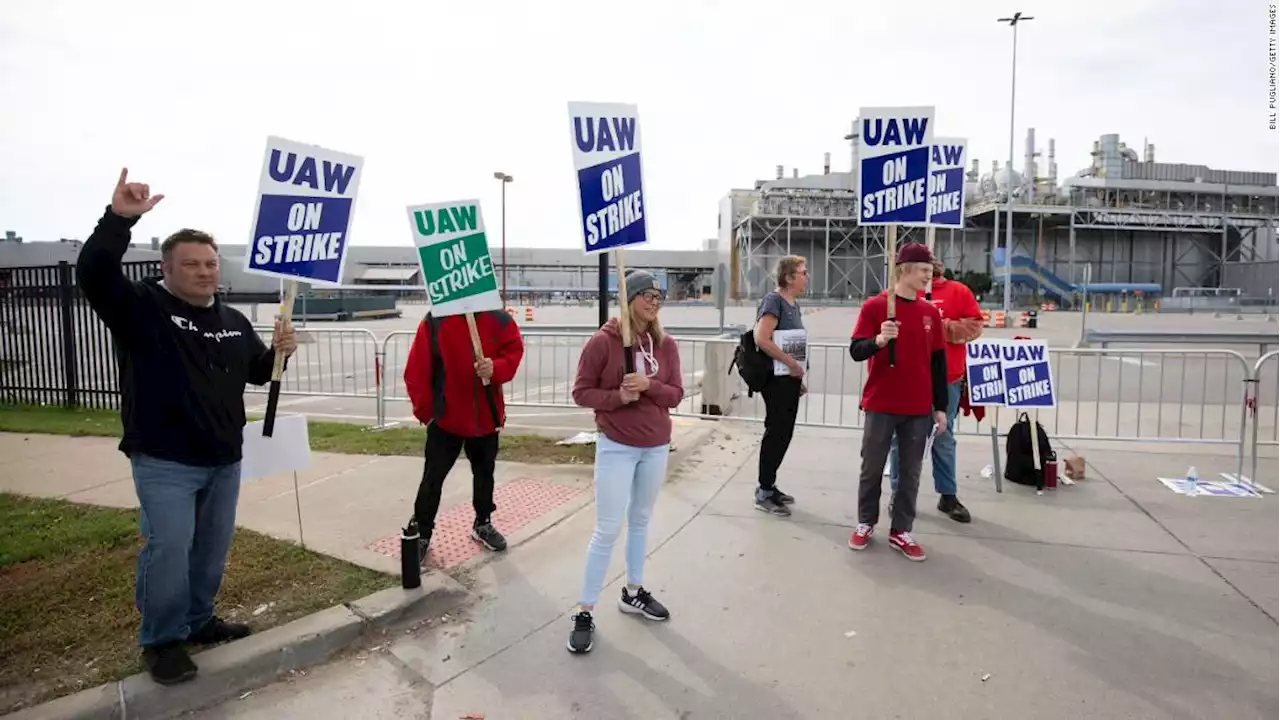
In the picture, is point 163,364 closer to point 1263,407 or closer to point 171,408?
point 171,408

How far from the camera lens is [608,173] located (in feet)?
14.4

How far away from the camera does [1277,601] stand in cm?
436

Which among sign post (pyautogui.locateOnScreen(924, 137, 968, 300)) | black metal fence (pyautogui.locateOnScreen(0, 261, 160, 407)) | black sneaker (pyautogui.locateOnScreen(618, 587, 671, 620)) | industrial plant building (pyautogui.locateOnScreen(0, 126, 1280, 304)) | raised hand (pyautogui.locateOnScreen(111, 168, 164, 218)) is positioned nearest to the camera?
raised hand (pyautogui.locateOnScreen(111, 168, 164, 218))

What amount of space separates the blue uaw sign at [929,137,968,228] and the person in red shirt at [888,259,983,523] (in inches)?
19.1

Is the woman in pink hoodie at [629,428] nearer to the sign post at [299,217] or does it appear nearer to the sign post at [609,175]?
the sign post at [609,175]

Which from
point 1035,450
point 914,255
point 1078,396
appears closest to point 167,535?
point 914,255

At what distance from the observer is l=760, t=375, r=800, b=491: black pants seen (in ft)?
19.6

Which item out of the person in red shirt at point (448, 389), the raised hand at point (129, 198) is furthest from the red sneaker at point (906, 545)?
the raised hand at point (129, 198)

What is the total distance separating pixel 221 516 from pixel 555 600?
1805mm

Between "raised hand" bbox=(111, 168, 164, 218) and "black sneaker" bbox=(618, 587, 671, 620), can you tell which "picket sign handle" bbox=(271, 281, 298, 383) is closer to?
"raised hand" bbox=(111, 168, 164, 218)

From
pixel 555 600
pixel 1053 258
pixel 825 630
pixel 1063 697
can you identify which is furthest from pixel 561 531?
pixel 1053 258

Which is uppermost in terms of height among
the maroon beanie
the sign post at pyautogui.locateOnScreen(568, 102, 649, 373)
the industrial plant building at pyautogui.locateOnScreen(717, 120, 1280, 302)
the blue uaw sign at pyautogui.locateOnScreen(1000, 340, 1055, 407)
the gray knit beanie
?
the industrial plant building at pyautogui.locateOnScreen(717, 120, 1280, 302)

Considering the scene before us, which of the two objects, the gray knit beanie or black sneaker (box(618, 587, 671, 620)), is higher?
the gray knit beanie

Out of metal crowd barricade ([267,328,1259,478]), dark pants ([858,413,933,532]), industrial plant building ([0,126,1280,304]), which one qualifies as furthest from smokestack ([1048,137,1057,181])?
dark pants ([858,413,933,532])
